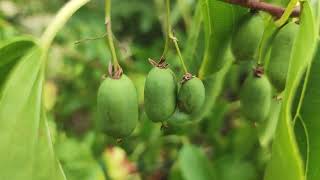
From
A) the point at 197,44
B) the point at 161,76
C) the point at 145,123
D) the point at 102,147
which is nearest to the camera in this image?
the point at 161,76

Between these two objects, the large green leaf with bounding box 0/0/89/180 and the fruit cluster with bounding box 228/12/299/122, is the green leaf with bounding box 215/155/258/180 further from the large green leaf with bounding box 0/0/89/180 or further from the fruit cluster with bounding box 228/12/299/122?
the large green leaf with bounding box 0/0/89/180

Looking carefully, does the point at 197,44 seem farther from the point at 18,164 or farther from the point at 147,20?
the point at 147,20

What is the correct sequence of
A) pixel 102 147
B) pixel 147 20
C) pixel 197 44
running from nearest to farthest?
pixel 197 44
pixel 102 147
pixel 147 20

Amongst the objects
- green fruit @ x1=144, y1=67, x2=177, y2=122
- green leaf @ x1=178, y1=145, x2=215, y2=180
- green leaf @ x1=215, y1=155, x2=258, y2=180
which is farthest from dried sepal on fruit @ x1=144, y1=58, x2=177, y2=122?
green leaf @ x1=215, y1=155, x2=258, y2=180

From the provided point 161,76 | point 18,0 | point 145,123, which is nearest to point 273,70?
point 161,76

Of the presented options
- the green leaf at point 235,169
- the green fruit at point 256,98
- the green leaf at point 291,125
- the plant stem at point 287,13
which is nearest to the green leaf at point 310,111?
the green leaf at point 291,125

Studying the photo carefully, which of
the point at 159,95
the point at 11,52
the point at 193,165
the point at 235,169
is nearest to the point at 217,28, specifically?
the point at 159,95

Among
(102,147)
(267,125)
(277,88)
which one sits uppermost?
(277,88)
